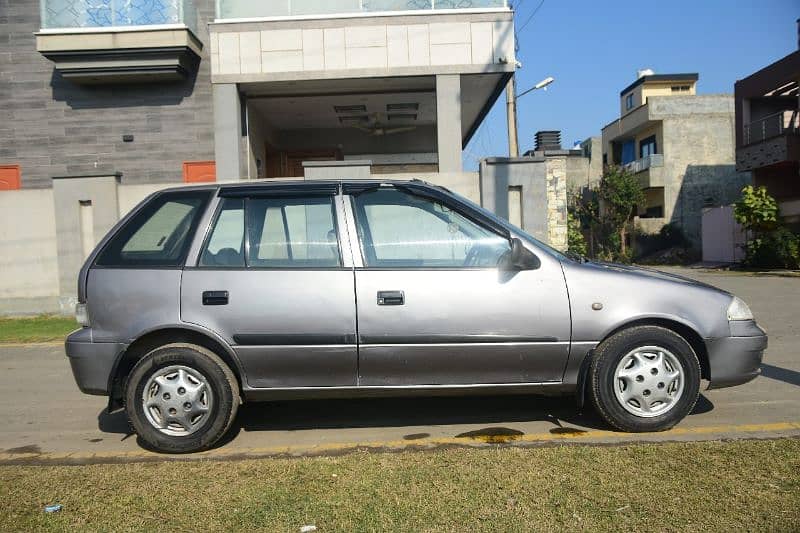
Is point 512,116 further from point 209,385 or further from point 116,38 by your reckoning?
point 209,385

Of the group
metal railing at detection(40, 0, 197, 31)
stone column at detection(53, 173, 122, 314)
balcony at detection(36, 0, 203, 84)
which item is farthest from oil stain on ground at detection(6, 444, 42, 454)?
metal railing at detection(40, 0, 197, 31)

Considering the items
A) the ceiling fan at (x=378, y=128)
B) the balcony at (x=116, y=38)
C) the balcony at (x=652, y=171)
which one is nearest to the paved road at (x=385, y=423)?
the balcony at (x=116, y=38)

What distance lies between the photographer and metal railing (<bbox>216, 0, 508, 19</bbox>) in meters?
13.1

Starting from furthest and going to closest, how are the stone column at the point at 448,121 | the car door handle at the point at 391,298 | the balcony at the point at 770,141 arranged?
the balcony at the point at 770,141, the stone column at the point at 448,121, the car door handle at the point at 391,298

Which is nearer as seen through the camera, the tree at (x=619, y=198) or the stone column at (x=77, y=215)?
the stone column at (x=77, y=215)

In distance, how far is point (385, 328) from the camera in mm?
4336

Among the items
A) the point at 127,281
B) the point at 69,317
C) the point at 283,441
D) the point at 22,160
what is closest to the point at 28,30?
the point at 22,160

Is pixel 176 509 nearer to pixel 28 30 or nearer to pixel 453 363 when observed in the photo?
pixel 453 363

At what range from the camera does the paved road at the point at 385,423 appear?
4500 millimetres

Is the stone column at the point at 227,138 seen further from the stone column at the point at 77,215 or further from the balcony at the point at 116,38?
the stone column at the point at 77,215

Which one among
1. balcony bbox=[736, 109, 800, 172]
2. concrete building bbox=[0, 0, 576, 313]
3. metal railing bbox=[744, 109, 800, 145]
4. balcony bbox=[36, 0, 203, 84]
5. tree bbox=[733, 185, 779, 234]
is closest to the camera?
concrete building bbox=[0, 0, 576, 313]

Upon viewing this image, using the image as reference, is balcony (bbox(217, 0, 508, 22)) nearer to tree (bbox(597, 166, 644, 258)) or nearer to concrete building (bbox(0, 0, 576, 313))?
concrete building (bbox(0, 0, 576, 313))

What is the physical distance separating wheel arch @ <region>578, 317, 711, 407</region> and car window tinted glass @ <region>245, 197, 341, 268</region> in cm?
188

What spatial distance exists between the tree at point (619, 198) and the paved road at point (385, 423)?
2961cm
